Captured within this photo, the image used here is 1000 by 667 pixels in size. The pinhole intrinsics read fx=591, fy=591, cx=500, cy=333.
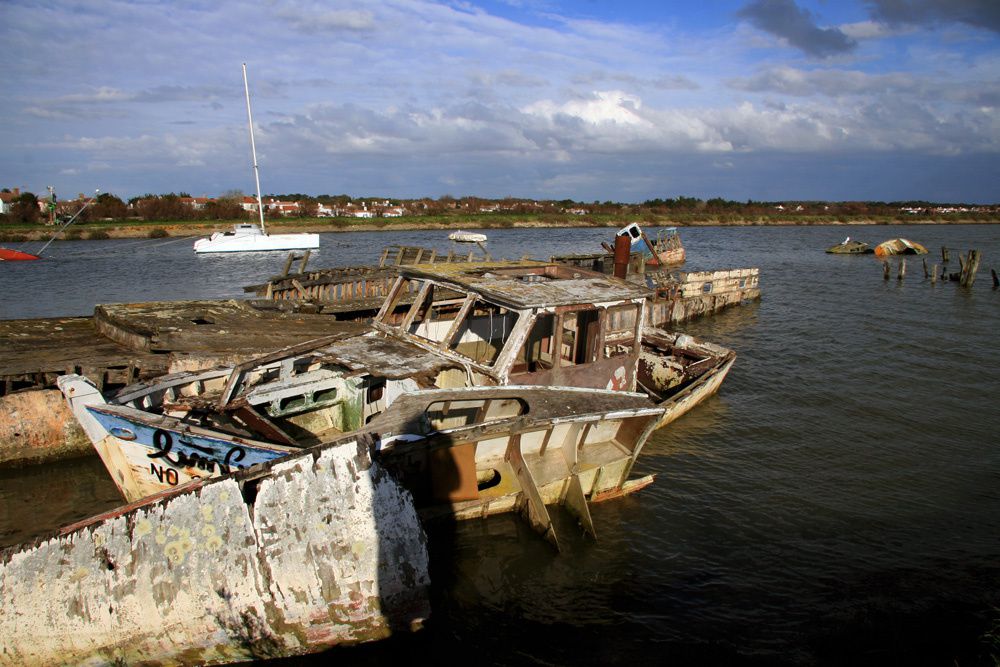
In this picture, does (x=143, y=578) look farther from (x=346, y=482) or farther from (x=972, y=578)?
(x=972, y=578)

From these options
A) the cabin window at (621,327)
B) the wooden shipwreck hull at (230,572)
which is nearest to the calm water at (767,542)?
the wooden shipwreck hull at (230,572)

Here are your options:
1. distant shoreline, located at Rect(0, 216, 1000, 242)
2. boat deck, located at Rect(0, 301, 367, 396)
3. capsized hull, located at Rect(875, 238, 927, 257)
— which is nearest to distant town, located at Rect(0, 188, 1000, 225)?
distant shoreline, located at Rect(0, 216, 1000, 242)

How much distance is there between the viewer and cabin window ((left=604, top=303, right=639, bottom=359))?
7.93 m

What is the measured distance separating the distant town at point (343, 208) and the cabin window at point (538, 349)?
30736mm

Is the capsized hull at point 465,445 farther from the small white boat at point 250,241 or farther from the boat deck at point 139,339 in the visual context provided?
the small white boat at point 250,241

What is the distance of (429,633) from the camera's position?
5.41m

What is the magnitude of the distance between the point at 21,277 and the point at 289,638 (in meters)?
32.6

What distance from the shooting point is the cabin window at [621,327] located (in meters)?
7.93

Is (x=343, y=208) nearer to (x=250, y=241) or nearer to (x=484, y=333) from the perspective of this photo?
(x=250, y=241)

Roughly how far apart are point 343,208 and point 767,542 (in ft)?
260

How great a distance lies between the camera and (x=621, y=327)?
319 inches

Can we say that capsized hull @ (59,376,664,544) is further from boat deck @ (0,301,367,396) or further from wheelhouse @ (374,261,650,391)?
boat deck @ (0,301,367,396)

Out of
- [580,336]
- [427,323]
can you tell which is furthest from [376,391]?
[580,336]

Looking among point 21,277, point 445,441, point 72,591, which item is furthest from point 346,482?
point 21,277
